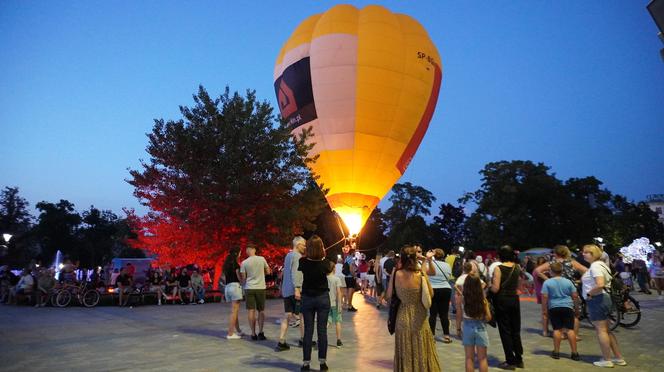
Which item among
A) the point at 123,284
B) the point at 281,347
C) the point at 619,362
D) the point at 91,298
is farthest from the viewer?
the point at 123,284

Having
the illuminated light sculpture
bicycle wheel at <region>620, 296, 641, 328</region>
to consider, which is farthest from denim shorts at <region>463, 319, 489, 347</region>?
the illuminated light sculpture

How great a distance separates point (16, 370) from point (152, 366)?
74.2 inches

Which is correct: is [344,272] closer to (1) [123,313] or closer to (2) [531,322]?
(2) [531,322]

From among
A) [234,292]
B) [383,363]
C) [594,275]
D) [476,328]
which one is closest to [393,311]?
[476,328]

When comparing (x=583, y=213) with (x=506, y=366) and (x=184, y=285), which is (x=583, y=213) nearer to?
(x=184, y=285)

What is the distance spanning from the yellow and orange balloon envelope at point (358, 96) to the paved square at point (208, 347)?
11820 mm

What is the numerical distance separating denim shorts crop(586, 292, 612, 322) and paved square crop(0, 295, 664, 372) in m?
0.76

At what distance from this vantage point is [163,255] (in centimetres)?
1936

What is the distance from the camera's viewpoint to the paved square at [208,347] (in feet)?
22.2

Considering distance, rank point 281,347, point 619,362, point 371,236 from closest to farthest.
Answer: point 619,362 < point 281,347 < point 371,236

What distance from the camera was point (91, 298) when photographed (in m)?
16.3

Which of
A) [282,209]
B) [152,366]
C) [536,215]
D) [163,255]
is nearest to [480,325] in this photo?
[152,366]

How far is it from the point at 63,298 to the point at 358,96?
15.4 metres

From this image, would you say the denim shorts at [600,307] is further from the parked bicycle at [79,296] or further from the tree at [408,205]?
the tree at [408,205]
